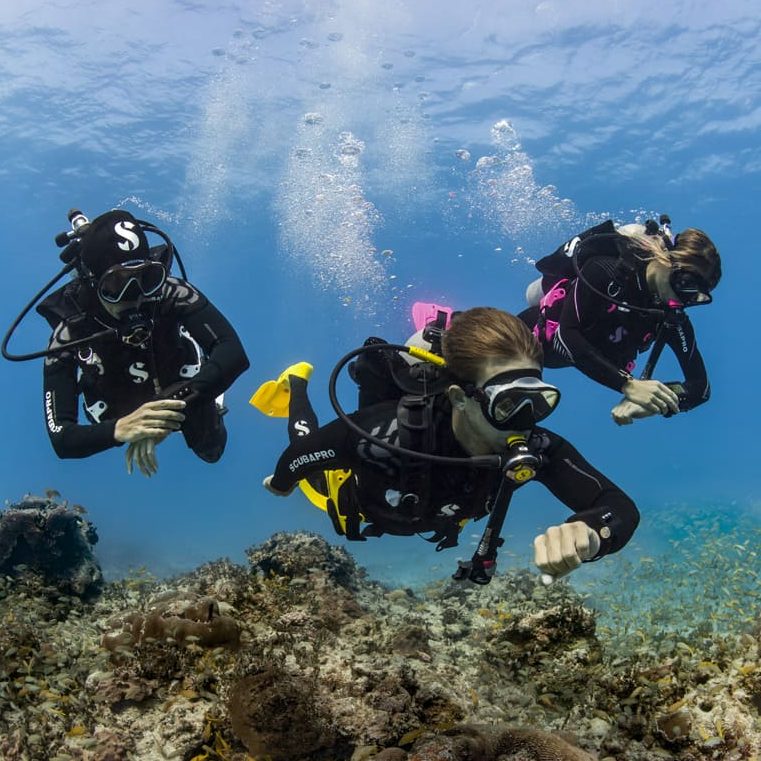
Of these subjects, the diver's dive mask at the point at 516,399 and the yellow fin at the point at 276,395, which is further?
the yellow fin at the point at 276,395

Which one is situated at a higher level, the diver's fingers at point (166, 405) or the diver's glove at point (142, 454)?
the diver's fingers at point (166, 405)

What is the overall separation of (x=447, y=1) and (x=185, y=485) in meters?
73.8

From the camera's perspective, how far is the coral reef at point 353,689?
3936 millimetres

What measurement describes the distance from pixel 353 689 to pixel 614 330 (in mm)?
5465

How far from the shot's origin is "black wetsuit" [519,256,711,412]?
24.4 feet

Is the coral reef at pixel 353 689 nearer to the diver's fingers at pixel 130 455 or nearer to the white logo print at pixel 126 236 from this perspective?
the diver's fingers at pixel 130 455

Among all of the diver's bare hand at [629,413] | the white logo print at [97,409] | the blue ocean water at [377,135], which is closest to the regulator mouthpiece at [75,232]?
the white logo print at [97,409]

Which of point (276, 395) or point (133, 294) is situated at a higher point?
point (133, 294)

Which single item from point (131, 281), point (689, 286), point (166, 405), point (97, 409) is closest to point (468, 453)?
point (166, 405)

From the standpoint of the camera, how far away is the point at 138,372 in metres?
6.77

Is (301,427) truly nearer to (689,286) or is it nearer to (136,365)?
(136,365)

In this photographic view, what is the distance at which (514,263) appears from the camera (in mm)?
57219

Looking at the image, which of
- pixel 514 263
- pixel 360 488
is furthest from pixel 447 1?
pixel 514 263

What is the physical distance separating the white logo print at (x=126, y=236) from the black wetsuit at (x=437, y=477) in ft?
8.96
